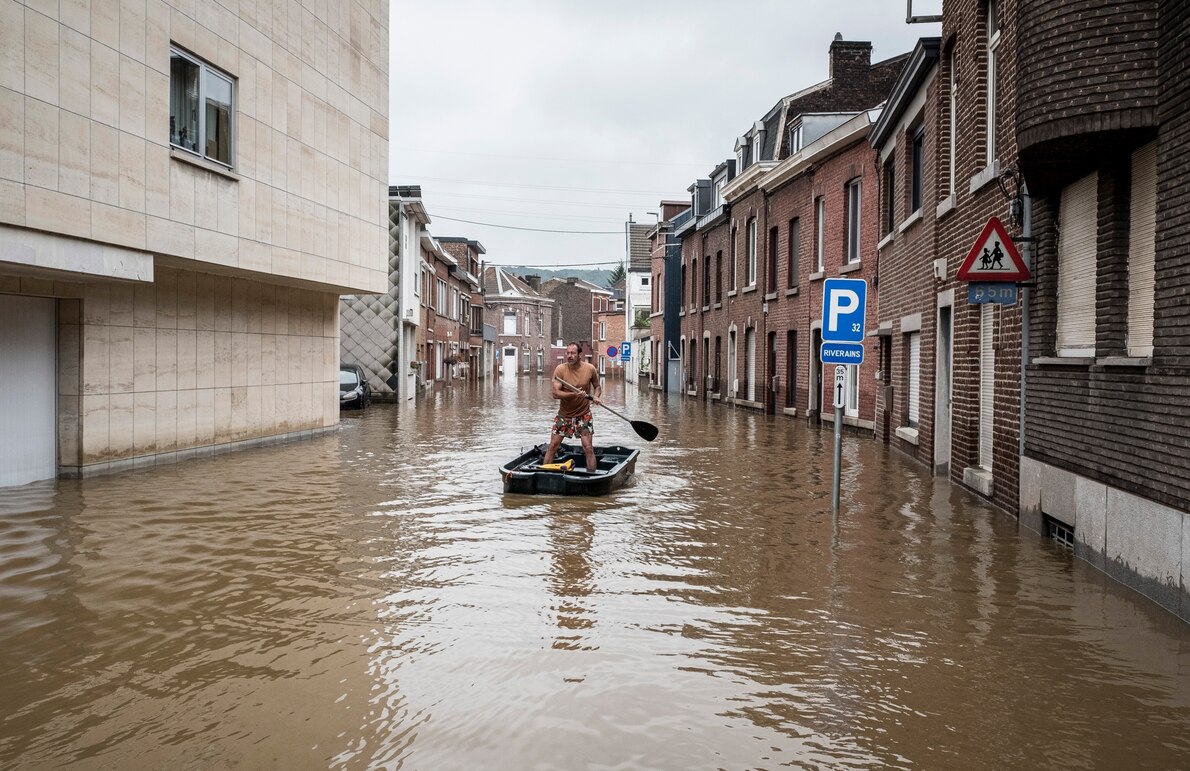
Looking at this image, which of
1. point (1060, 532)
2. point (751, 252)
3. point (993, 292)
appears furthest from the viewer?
point (751, 252)

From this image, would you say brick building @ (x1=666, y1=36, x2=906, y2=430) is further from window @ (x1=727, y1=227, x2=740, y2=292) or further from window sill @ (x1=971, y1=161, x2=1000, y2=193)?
window sill @ (x1=971, y1=161, x2=1000, y2=193)

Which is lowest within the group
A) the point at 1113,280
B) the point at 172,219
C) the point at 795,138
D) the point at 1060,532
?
the point at 1060,532

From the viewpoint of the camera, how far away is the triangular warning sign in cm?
895

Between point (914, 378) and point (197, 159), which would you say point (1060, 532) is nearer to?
point (914, 378)

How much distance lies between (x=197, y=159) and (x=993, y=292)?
1072 cm

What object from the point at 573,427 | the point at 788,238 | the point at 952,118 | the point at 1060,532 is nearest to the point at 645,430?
the point at 573,427

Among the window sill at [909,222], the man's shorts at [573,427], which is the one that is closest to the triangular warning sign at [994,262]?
the man's shorts at [573,427]

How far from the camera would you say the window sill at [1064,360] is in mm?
7730

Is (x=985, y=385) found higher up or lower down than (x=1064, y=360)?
lower down

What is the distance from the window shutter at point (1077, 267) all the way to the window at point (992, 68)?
2.57 meters

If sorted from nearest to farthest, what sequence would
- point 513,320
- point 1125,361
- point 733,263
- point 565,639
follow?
point 565,639, point 1125,361, point 733,263, point 513,320

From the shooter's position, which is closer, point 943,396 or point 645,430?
point 943,396

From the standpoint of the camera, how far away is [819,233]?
967 inches

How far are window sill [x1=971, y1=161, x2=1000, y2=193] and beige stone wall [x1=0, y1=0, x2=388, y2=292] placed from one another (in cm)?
1033
